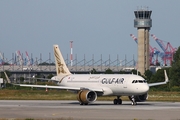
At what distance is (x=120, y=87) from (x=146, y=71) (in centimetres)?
13190

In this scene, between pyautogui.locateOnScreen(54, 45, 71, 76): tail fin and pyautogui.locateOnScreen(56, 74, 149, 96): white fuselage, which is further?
pyautogui.locateOnScreen(54, 45, 71, 76): tail fin

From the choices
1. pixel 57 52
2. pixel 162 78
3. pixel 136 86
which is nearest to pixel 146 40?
pixel 162 78

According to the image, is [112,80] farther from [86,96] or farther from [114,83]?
[86,96]

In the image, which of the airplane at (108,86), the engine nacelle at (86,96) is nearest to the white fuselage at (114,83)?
the airplane at (108,86)

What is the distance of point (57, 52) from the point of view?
236 feet

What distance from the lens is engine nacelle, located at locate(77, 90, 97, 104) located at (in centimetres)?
5947

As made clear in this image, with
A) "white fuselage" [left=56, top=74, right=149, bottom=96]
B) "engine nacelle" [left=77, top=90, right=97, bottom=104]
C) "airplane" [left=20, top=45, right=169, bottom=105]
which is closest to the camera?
"white fuselage" [left=56, top=74, right=149, bottom=96]

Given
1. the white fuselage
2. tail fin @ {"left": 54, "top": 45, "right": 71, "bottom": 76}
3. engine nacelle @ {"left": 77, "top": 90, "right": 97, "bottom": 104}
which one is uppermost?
tail fin @ {"left": 54, "top": 45, "right": 71, "bottom": 76}

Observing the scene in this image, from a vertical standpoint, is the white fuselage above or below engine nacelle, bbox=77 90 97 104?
above

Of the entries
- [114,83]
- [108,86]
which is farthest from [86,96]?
[114,83]

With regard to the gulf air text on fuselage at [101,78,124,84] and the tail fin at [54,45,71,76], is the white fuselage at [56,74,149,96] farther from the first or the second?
the tail fin at [54,45,71,76]

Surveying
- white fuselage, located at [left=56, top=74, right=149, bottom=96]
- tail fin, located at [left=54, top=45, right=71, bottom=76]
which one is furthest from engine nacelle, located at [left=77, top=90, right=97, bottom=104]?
tail fin, located at [left=54, top=45, right=71, bottom=76]

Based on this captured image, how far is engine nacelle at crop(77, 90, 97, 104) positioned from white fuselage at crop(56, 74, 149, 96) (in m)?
1.65

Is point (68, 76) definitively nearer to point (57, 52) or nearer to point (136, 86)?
point (57, 52)
